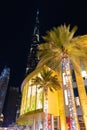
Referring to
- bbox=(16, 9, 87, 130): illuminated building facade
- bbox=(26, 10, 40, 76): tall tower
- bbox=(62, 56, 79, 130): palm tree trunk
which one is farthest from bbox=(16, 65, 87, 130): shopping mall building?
bbox=(26, 10, 40, 76): tall tower

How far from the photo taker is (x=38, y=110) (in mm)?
27266

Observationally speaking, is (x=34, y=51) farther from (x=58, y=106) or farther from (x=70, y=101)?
(x=70, y=101)

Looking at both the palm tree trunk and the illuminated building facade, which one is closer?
the palm tree trunk

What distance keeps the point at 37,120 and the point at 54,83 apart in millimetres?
8302

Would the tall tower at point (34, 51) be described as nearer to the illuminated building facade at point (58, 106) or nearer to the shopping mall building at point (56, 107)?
the illuminated building facade at point (58, 106)

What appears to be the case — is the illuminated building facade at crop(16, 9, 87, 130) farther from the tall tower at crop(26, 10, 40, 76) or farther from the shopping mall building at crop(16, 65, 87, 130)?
the tall tower at crop(26, 10, 40, 76)

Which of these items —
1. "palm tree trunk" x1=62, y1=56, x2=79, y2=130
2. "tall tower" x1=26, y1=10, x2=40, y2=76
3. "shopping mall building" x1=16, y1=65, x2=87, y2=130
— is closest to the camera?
"palm tree trunk" x1=62, y1=56, x2=79, y2=130

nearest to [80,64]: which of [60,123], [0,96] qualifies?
[60,123]

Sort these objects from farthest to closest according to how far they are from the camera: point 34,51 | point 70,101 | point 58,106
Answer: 1. point 34,51
2. point 58,106
3. point 70,101

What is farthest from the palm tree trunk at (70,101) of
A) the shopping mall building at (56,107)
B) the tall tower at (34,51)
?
the tall tower at (34,51)

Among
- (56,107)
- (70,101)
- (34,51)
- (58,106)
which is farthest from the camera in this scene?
(34,51)

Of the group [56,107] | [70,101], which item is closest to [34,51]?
[56,107]

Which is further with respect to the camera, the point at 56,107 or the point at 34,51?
the point at 34,51

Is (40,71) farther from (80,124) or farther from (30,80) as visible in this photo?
(80,124)
